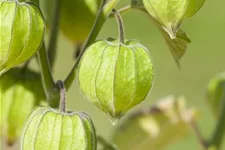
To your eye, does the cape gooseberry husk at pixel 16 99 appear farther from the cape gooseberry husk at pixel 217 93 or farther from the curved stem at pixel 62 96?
the cape gooseberry husk at pixel 217 93

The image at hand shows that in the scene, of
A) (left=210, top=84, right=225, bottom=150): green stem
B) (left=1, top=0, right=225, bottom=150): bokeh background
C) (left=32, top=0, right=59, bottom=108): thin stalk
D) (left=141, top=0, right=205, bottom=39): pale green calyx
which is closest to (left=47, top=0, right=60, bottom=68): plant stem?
(left=32, top=0, right=59, bottom=108): thin stalk

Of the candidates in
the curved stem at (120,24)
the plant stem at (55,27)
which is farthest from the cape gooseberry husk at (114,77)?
the plant stem at (55,27)

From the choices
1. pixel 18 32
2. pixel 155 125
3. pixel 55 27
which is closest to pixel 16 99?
pixel 55 27

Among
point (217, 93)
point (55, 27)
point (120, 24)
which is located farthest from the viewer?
point (217, 93)

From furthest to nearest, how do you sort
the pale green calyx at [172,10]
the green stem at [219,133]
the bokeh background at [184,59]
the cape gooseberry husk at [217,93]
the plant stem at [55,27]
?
the bokeh background at [184,59], the cape gooseberry husk at [217,93], the green stem at [219,133], the plant stem at [55,27], the pale green calyx at [172,10]

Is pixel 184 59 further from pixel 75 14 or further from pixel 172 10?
pixel 172 10
